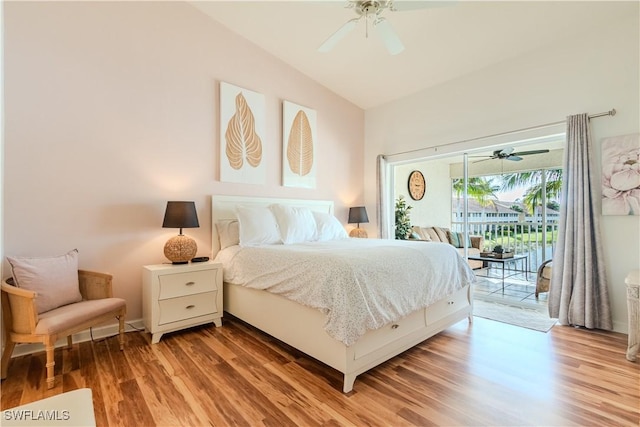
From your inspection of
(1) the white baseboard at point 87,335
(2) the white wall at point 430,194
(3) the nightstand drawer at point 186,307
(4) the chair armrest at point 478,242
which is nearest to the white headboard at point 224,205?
(3) the nightstand drawer at point 186,307

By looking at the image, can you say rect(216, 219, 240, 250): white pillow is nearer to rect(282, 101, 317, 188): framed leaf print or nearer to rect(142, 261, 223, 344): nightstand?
rect(142, 261, 223, 344): nightstand

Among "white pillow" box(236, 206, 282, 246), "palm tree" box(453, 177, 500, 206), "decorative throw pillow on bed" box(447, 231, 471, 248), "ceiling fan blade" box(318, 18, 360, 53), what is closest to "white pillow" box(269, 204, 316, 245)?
"white pillow" box(236, 206, 282, 246)

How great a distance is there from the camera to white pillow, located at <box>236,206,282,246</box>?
3.15m

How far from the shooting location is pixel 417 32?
10.7 feet

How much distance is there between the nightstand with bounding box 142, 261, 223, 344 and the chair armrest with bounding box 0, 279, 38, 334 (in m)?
0.79

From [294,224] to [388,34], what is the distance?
2.07 meters

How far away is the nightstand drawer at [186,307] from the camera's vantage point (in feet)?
8.85

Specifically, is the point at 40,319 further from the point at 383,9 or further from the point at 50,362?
the point at 383,9

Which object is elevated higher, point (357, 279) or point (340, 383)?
point (357, 279)

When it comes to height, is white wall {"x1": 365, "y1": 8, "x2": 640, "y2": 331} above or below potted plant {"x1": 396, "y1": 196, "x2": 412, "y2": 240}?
above

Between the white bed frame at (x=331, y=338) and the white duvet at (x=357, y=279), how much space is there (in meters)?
0.11

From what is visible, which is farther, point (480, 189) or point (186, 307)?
point (480, 189)

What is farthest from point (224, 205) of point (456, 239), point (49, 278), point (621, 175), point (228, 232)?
point (621, 175)

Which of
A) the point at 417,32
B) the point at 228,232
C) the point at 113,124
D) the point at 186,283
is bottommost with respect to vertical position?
the point at 186,283
